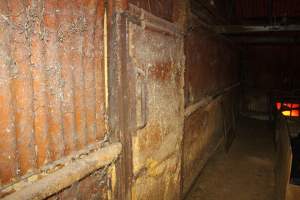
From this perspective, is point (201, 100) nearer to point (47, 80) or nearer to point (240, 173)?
point (240, 173)

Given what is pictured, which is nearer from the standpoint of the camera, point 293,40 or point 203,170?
point 203,170

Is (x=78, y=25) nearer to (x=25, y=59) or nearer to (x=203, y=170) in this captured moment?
(x=25, y=59)

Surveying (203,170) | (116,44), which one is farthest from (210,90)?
(116,44)

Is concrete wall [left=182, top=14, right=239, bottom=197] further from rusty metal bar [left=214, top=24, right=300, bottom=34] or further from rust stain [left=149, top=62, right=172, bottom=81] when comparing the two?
rust stain [left=149, top=62, right=172, bottom=81]

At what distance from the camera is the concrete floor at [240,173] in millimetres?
3900

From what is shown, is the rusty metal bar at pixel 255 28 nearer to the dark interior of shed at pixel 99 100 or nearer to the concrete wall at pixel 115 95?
the dark interior of shed at pixel 99 100

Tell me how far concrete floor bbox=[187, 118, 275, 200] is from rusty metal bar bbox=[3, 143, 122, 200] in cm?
246

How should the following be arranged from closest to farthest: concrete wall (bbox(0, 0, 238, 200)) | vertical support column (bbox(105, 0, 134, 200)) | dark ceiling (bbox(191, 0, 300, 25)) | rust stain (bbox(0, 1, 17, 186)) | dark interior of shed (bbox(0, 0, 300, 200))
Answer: rust stain (bbox(0, 1, 17, 186)), dark interior of shed (bbox(0, 0, 300, 200)), concrete wall (bbox(0, 0, 238, 200)), vertical support column (bbox(105, 0, 134, 200)), dark ceiling (bbox(191, 0, 300, 25))

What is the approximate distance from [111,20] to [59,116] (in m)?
0.78

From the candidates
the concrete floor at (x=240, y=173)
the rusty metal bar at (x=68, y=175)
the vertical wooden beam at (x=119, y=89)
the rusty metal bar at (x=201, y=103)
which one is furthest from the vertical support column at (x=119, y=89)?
the concrete floor at (x=240, y=173)

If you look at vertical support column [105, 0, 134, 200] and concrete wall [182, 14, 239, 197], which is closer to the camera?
vertical support column [105, 0, 134, 200]

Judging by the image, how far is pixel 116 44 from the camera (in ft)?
5.63

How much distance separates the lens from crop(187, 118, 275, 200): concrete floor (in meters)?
3.90

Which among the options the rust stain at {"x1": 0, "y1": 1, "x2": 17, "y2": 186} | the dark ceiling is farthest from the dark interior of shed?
the dark ceiling
